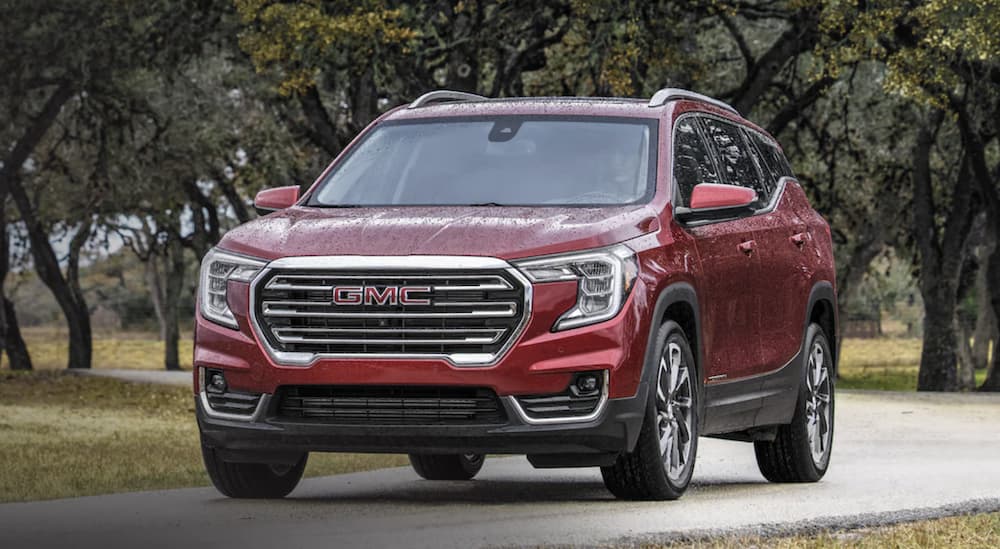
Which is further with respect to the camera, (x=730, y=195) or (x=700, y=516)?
(x=730, y=195)

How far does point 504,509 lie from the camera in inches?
371

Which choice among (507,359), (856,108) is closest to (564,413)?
(507,359)

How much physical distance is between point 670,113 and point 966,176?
24.2 m

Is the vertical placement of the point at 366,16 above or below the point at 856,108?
above

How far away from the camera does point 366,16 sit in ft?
75.9

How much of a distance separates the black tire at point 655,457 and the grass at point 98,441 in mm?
3700

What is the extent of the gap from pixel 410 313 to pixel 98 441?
32.9 feet

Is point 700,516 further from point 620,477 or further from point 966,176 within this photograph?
point 966,176

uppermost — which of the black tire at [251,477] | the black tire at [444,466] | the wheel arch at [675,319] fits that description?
the wheel arch at [675,319]

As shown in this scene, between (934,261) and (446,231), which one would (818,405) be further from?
(934,261)

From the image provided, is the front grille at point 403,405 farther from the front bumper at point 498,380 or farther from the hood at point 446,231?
the hood at point 446,231

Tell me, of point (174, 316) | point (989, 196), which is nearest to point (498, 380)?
point (989, 196)

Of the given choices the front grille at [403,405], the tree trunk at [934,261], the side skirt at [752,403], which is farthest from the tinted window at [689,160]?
the tree trunk at [934,261]

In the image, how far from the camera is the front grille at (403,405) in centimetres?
888
